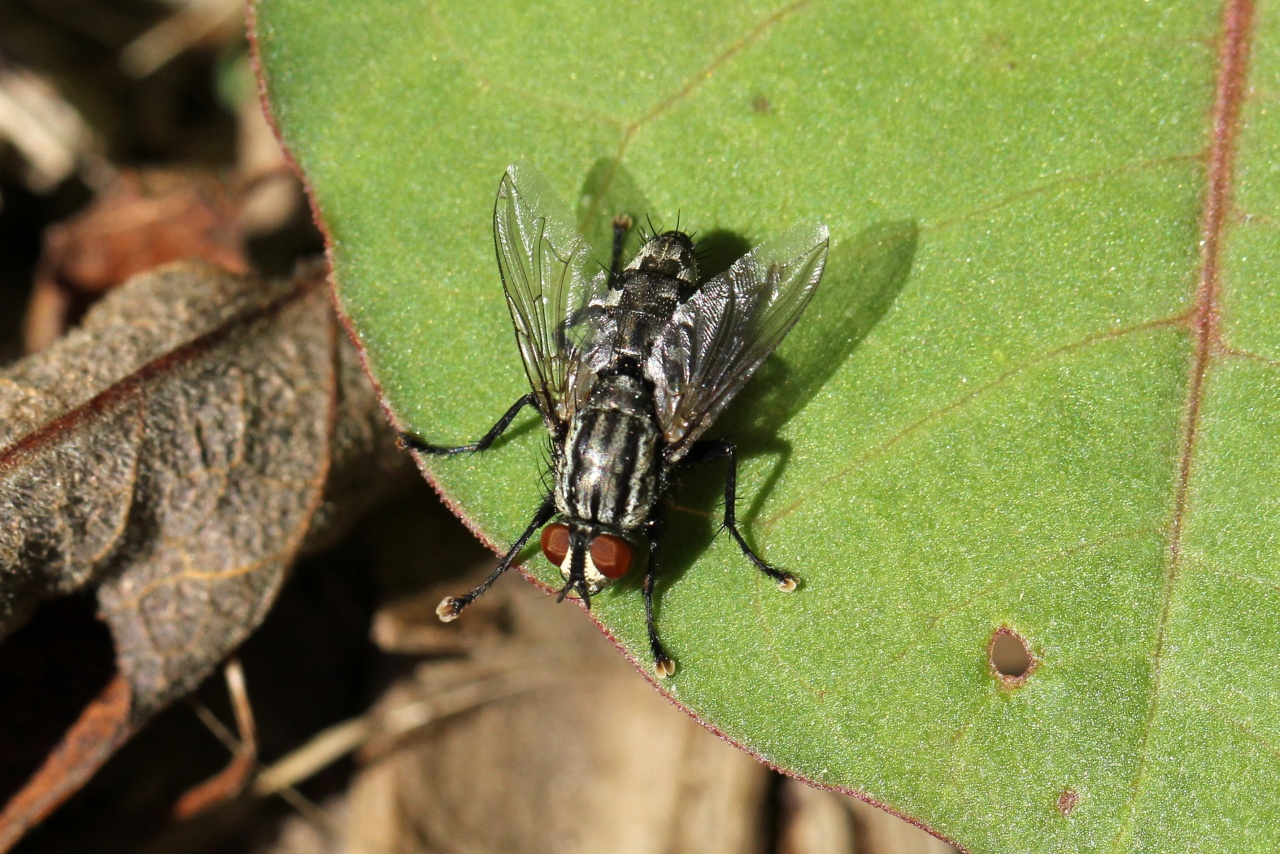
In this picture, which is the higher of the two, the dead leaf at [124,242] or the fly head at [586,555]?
the dead leaf at [124,242]

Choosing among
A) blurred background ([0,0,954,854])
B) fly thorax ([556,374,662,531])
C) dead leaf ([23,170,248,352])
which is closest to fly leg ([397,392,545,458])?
fly thorax ([556,374,662,531])

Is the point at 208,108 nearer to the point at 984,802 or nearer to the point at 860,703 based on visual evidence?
the point at 860,703

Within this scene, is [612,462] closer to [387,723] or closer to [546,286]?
[546,286]

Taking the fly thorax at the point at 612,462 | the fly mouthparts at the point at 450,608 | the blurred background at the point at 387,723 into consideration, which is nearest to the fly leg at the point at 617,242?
the fly thorax at the point at 612,462

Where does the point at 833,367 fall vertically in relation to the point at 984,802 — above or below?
above

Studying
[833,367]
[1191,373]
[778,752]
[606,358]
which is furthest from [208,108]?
[1191,373]

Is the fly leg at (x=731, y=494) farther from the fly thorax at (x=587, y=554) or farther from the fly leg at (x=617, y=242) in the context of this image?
the fly leg at (x=617, y=242)

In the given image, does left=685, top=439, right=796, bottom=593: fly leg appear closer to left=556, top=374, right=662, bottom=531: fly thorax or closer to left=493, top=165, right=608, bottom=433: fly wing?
left=556, top=374, right=662, bottom=531: fly thorax
